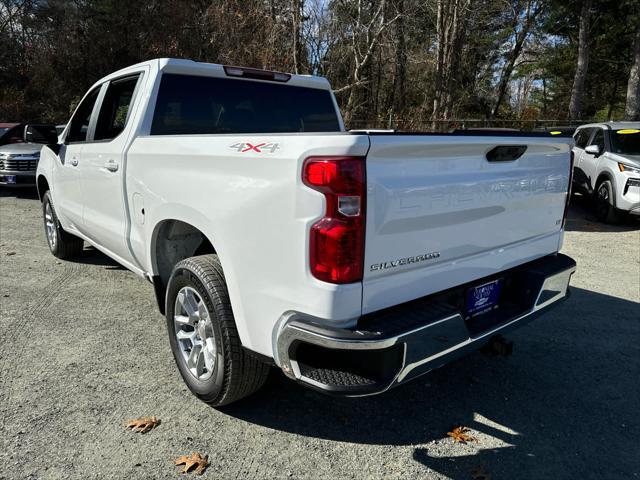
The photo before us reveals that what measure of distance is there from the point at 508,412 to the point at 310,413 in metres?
1.21

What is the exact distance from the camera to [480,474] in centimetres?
253

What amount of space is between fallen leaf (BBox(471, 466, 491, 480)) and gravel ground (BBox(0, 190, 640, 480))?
2 cm

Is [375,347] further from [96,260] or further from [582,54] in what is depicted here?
[582,54]

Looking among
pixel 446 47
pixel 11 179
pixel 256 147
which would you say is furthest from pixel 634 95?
pixel 256 147

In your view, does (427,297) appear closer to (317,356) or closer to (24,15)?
(317,356)

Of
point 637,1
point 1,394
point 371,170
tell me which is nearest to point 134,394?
point 1,394

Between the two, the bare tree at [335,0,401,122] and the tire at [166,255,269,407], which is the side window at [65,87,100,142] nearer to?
the tire at [166,255,269,407]

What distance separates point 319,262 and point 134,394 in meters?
1.78

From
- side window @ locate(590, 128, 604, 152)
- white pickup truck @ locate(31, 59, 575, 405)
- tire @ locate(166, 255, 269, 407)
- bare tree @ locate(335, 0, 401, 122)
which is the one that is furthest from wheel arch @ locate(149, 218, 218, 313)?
bare tree @ locate(335, 0, 401, 122)

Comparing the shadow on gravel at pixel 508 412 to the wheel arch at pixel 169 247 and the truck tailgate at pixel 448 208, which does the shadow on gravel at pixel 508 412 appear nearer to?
the truck tailgate at pixel 448 208

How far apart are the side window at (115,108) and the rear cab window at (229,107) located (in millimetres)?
390

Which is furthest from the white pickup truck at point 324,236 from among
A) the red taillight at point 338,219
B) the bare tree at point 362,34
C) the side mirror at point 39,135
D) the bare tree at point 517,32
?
the bare tree at point 517,32

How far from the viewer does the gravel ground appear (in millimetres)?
2592

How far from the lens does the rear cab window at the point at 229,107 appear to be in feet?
12.3
